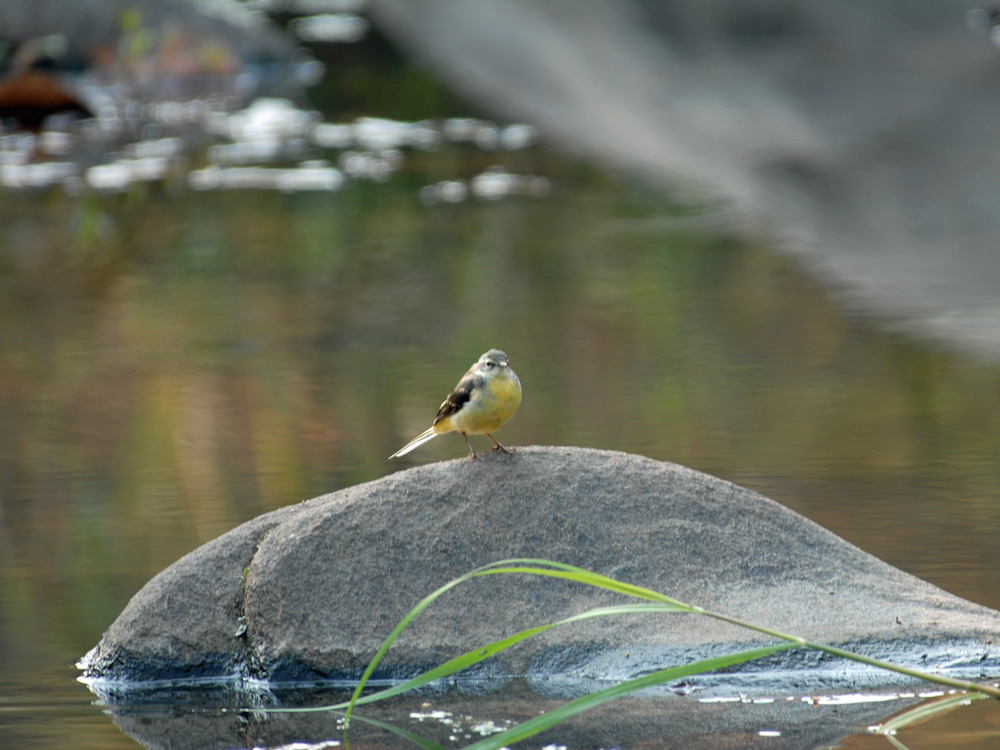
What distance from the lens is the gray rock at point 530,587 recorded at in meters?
4.45

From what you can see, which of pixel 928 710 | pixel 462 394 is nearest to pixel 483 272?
pixel 462 394

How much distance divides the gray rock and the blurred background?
18.3 inches

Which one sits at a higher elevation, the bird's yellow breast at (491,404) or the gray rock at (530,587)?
the bird's yellow breast at (491,404)

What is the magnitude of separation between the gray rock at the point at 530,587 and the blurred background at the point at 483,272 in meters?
0.47

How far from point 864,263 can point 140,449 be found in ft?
19.1

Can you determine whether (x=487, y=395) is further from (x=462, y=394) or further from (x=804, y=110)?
(x=804, y=110)

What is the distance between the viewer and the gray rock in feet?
14.6

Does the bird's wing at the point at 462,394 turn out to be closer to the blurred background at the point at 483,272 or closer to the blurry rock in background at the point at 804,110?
the blurred background at the point at 483,272

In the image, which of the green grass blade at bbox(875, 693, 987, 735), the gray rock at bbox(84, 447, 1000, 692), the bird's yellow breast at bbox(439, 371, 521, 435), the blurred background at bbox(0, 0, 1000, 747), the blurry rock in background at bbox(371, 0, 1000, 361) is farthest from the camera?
the blurry rock in background at bbox(371, 0, 1000, 361)

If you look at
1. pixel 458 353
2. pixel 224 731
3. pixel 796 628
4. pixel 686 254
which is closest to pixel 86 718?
pixel 224 731

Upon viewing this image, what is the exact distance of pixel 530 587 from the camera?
4.68 meters

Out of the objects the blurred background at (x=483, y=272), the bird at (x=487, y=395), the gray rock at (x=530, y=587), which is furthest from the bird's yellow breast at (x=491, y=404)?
the blurred background at (x=483, y=272)

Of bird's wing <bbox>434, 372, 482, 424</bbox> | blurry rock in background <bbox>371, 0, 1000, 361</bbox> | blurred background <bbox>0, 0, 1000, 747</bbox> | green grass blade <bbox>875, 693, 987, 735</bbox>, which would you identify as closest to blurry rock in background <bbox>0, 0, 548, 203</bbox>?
blurred background <bbox>0, 0, 1000, 747</bbox>

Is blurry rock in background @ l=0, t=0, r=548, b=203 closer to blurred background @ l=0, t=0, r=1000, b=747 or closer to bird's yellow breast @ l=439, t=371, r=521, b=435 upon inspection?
blurred background @ l=0, t=0, r=1000, b=747
